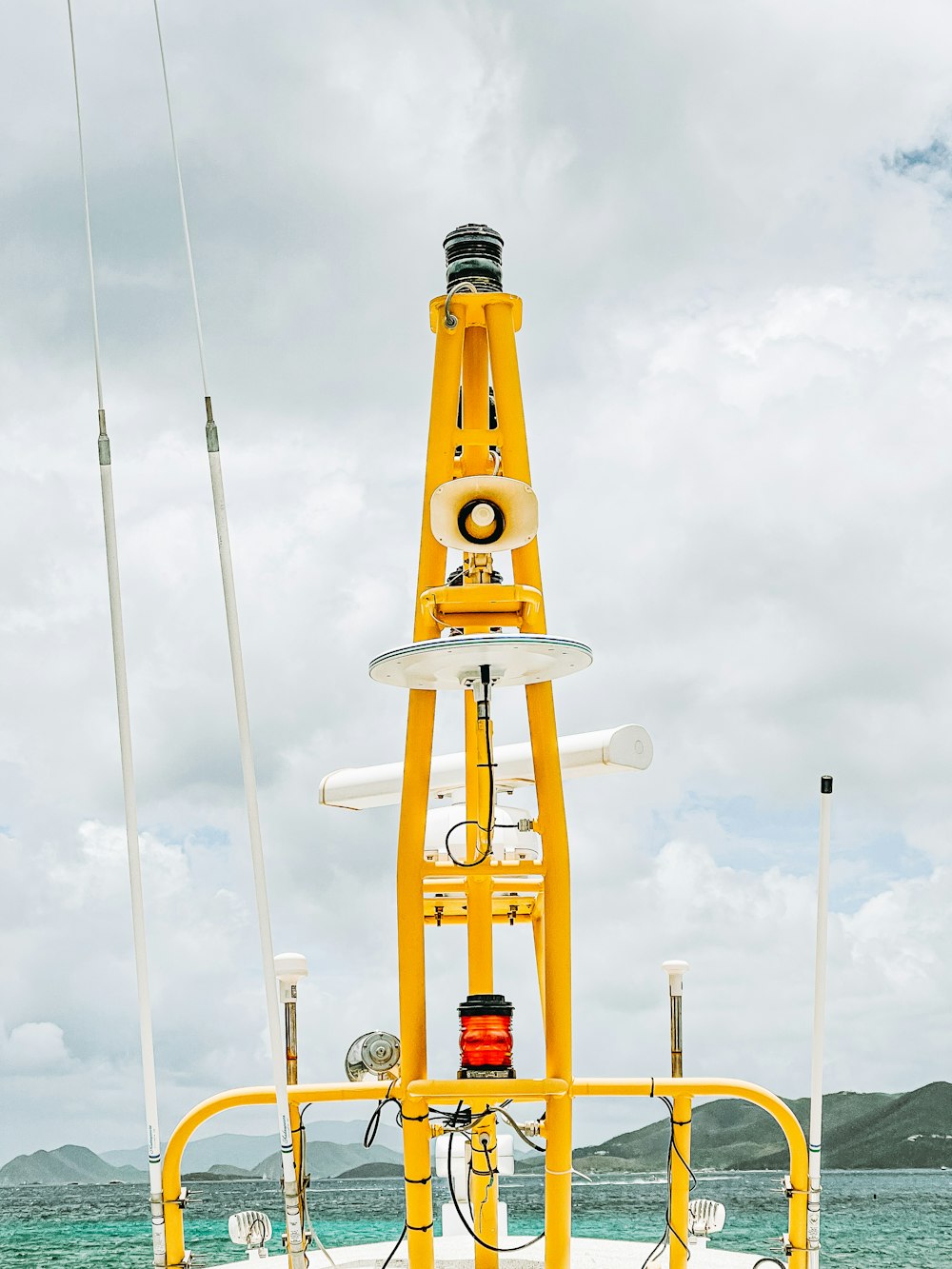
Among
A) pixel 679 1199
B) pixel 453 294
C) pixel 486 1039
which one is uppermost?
pixel 453 294

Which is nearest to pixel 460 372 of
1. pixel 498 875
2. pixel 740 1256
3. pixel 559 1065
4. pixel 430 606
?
pixel 430 606

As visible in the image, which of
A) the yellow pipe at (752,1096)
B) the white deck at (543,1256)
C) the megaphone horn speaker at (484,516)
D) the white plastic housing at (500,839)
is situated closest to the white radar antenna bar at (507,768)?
the white plastic housing at (500,839)

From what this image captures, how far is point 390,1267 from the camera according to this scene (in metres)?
9.44

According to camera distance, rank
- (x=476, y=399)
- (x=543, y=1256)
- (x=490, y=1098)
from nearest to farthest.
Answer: (x=490, y=1098) < (x=476, y=399) < (x=543, y=1256)

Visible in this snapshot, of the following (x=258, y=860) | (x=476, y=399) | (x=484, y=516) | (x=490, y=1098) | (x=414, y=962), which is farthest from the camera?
(x=476, y=399)

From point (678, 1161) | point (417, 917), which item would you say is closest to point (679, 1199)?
point (678, 1161)

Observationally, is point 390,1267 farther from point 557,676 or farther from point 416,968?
point 557,676

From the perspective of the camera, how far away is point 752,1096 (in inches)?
332

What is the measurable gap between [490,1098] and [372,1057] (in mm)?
788

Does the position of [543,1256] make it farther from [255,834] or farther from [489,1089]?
[255,834]

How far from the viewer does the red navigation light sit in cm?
768

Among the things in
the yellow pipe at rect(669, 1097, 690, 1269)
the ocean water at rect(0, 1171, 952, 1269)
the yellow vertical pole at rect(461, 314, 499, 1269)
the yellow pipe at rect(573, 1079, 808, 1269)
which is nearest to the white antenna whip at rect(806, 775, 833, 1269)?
the yellow pipe at rect(573, 1079, 808, 1269)

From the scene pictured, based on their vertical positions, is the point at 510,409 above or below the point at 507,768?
above

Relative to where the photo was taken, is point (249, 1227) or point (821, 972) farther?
point (249, 1227)
